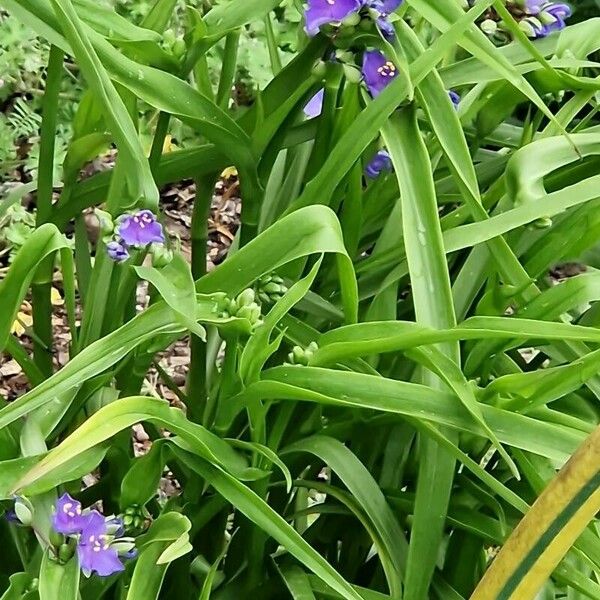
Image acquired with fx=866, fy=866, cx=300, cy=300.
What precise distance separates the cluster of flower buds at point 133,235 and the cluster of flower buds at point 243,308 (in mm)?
56

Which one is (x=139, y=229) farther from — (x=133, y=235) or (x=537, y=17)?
(x=537, y=17)

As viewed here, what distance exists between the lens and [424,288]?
0.64 metres

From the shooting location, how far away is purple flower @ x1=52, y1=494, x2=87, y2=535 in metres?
0.59

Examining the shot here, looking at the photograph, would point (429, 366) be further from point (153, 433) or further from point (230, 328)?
point (153, 433)

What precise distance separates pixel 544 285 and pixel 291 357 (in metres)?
0.30

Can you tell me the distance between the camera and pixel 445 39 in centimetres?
61

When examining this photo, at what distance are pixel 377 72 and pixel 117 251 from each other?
24 centimetres

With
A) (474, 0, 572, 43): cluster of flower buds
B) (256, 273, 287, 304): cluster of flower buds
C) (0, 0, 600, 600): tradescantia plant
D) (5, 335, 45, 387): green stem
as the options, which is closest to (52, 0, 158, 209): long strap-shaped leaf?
(0, 0, 600, 600): tradescantia plant

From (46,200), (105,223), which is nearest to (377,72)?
(105,223)

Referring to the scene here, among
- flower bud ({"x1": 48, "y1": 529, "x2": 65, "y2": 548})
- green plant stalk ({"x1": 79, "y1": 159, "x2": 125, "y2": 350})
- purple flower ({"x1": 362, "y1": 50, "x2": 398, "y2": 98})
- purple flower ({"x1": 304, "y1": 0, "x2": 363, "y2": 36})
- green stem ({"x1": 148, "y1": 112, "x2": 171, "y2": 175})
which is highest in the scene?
purple flower ({"x1": 304, "y1": 0, "x2": 363, "y2": 36})

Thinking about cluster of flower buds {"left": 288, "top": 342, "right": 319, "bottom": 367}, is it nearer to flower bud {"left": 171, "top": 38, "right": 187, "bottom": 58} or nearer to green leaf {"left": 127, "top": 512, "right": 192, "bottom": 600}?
green leaf {"left": 127, "top": 512, "right": 192, "bottom": 600}

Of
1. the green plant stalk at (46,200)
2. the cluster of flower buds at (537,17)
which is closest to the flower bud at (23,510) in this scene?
the green plant stalk at (46,200)

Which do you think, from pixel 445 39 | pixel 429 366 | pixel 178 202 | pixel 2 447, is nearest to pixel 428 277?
pixel 429 366

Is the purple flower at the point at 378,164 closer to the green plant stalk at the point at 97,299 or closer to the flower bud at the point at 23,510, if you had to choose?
the green plant stalk at the point at 97,299
